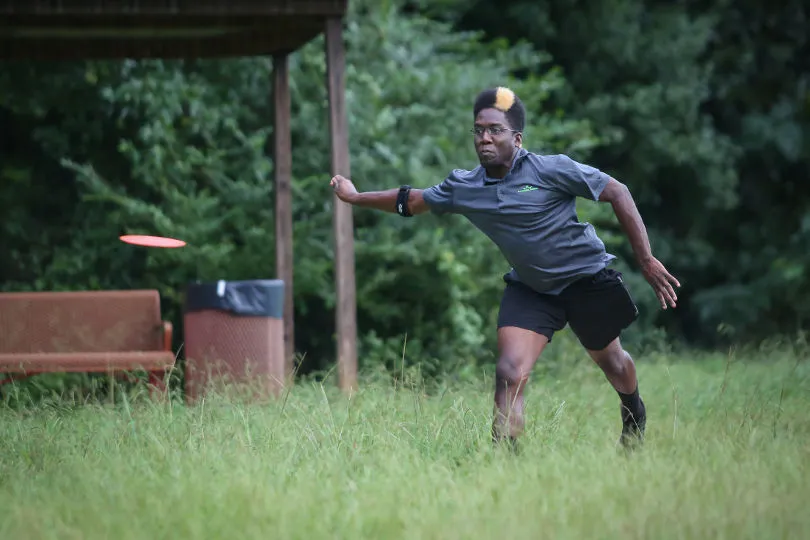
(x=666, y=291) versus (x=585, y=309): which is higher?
(x=666, y=291)

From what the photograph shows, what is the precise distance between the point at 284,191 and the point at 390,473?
5.83m

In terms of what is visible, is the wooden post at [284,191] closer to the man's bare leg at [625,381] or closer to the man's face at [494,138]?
the man's bare leg at [625,381]

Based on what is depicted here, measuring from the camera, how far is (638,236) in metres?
5.78

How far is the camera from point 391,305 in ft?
40.0

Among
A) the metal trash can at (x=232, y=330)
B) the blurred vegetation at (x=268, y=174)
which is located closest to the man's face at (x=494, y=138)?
the metal trash can at (x=232, y=330)

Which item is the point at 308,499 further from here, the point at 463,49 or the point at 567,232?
the point at 463,49

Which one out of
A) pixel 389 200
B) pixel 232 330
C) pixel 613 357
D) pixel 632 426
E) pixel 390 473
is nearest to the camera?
pixel 390 473

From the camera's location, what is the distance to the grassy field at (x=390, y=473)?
4.48 m

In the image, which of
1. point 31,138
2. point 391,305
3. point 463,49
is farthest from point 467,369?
point 31,138

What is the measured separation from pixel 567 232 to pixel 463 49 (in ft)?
28.3

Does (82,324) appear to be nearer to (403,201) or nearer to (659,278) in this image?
(403,201)

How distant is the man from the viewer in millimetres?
5754

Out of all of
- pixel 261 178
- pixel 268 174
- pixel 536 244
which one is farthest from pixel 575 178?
pixel 268 174

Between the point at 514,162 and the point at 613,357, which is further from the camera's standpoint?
the point at 613,357
